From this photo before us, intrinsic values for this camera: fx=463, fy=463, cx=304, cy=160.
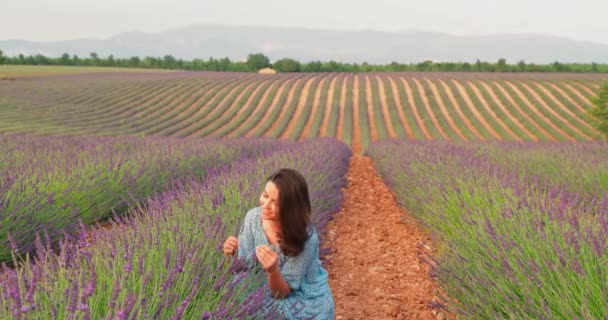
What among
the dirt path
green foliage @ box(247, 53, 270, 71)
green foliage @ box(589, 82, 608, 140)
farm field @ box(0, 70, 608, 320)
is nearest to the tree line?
green foliage @ box(247, 53, 270, 71)

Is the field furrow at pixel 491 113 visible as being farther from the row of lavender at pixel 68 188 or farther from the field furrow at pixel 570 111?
the row of lavender at pixel 68 188

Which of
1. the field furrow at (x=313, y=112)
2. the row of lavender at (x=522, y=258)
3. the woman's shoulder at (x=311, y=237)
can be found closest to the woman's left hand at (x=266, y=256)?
the woman's shoulder at (x=311, y=237)

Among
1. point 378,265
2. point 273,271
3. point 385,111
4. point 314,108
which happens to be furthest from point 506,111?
point 273,271

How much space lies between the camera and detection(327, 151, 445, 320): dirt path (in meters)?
3.55

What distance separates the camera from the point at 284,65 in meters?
62.5

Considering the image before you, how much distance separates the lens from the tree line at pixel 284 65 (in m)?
55.9

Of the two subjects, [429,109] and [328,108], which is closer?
[429,109]

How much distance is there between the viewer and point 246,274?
6.63 feet

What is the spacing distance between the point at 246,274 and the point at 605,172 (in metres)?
5.62

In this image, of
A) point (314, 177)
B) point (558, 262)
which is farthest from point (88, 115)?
point (558, 262)

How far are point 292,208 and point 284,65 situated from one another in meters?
61.8

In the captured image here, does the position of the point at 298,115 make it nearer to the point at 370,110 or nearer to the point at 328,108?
the point at 328,108

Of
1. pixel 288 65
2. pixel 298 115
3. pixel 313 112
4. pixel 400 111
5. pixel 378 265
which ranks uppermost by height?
pixel 288 65

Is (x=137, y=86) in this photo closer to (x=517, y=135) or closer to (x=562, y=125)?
(x=517, y=135)
